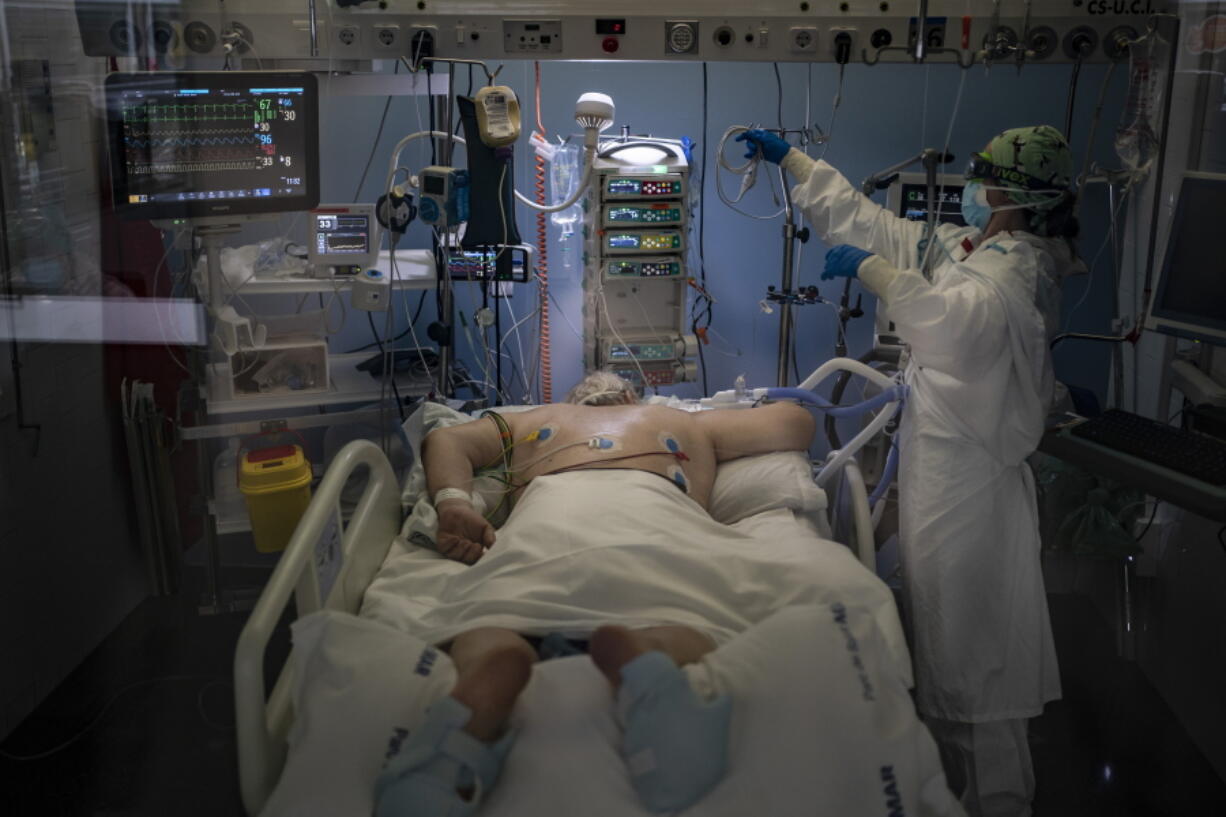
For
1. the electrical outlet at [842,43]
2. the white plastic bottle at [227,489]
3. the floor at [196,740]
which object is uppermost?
the electrical outlet at [842,43]

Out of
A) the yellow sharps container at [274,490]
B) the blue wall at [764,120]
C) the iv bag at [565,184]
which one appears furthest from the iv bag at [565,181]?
the yellow sharps container at [274,490]

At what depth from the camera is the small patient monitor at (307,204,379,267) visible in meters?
3.13

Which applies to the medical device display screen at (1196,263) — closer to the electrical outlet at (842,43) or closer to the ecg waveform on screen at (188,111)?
the electrical outlet at (842,43)

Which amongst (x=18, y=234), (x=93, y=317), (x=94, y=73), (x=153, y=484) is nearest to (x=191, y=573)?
(x=153, y=484)

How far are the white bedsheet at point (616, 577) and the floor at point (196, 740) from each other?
0.76 meters

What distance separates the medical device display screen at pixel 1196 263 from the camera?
250 centimetres

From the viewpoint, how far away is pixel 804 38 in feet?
9.80

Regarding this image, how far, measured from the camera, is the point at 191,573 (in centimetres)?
333

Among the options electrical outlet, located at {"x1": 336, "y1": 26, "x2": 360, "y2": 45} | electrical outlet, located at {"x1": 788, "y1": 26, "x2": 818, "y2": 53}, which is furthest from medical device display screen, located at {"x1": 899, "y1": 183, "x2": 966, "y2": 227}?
electrical outlet, located at {"x1": 336, "y1": 26, "x2": 360, "y2": 45}

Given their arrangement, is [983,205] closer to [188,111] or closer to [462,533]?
[462,533]

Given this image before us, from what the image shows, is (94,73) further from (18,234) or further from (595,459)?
(595,459)

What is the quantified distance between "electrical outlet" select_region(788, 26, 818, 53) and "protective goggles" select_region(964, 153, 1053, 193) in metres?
0.74

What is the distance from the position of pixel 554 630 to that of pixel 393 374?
1600 millimetres

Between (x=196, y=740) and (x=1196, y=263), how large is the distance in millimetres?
2682
